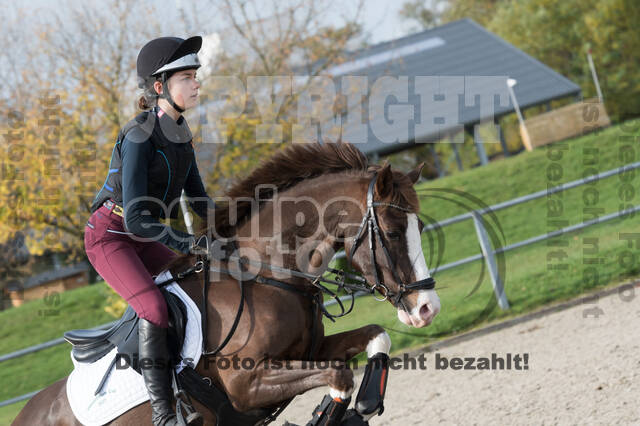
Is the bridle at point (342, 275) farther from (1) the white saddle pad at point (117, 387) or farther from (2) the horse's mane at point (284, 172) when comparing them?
(2) the horse's mane at point (284, 172)

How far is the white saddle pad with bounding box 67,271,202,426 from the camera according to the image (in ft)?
10.1

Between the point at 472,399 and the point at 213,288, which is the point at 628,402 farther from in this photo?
the point at 213,288

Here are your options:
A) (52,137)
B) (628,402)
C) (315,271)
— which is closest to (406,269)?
(315,271)

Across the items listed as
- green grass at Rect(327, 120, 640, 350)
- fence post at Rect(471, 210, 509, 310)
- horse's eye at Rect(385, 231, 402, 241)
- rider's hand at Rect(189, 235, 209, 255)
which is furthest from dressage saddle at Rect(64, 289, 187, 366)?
fence post at Rect(471, 210, 509, 310)

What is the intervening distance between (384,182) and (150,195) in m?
1.23

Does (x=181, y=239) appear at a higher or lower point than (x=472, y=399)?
higher

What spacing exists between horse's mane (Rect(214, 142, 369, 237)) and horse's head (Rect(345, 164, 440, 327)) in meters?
0.27

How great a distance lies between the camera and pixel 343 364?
116 inches

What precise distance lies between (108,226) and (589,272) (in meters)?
6.71

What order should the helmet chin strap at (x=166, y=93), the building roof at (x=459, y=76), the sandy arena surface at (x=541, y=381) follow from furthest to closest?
the building roof at (x=459, y=76) < the sandy arena surface at (x=541, y=381) < the helmet chin strap at (x=166, y=93)

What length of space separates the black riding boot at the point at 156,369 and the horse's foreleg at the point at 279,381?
0.31m

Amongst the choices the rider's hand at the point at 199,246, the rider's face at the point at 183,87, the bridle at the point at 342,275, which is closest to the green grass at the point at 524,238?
the bridle at the point at 342,275

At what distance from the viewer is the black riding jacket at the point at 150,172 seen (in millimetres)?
2965

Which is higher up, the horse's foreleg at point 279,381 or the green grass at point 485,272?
the horse's foreleg at point 279,381
